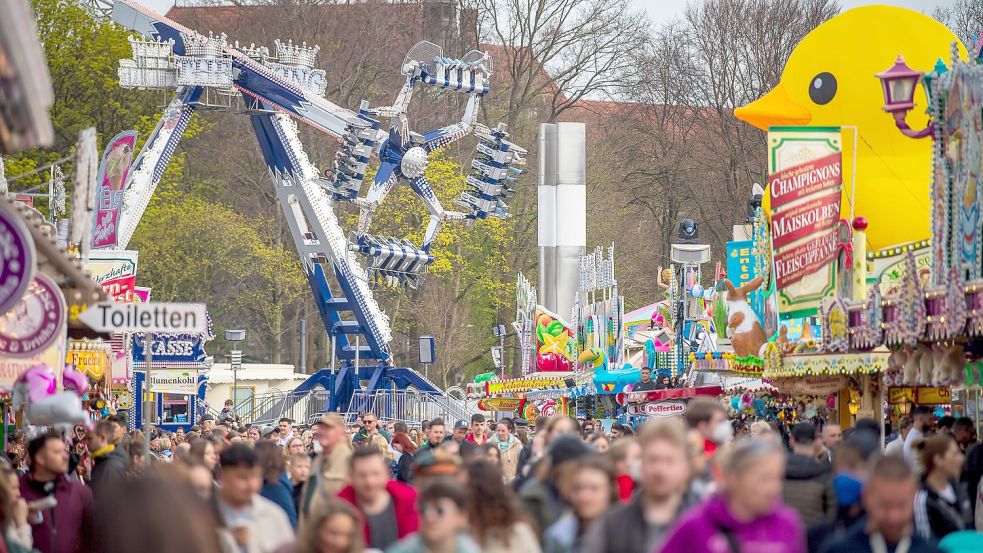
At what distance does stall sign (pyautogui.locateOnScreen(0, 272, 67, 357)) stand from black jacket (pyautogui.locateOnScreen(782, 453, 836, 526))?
5.30 meters

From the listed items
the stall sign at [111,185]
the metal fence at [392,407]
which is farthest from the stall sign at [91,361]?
the metal fence at [392,407]

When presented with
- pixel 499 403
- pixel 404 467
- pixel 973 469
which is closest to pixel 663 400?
pixel 404 467

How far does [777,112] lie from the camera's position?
85.9ft

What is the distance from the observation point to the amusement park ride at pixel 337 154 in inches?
1576

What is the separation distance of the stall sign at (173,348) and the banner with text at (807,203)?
55.3ft

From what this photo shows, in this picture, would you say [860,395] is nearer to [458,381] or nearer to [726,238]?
[726,238]

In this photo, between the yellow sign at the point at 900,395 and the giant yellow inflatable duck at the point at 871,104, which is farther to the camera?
the giant yellow inflatable duck at the point at 871,104

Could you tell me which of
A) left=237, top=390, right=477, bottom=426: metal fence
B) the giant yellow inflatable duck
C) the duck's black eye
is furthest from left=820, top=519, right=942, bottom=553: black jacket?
left=237, top=390, right=477, bottom=426: metal fence

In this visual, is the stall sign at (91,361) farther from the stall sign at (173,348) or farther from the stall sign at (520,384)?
the stall sign at (520,384)

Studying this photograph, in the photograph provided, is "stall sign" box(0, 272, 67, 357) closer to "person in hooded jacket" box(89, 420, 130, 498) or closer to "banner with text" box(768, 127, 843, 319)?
"person in hooded jacket" box(89, 420, 130, 498)

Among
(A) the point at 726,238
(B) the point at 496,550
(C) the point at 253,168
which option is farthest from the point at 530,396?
(B) the point at 496,550

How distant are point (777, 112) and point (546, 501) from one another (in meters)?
18.6

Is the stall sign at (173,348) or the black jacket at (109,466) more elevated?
the stall sign at (173,348)

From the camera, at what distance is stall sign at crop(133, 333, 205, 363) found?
1409 inches
